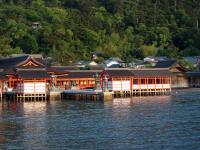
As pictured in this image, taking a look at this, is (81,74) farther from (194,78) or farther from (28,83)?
(194,78)

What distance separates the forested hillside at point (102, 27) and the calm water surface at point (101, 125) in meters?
33.8

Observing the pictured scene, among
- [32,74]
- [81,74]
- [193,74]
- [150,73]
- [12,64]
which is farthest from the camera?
[193,74]

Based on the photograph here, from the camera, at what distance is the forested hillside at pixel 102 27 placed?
93688mm

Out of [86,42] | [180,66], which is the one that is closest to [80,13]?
[86,42]

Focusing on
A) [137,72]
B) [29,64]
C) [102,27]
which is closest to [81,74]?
[137,72]

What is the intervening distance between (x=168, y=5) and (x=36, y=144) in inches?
3697

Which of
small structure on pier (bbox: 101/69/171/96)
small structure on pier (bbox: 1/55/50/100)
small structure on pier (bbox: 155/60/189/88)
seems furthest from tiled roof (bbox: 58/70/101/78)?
small structure on pier (bbox: 155/60/189/88)

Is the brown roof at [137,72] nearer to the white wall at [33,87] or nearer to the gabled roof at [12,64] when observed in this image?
the gabled roof at [12,64]

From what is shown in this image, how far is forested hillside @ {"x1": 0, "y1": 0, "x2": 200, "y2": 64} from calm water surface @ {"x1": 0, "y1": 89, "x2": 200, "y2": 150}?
111 ft

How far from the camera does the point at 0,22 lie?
3812 inches

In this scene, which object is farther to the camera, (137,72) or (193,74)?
(193,74)

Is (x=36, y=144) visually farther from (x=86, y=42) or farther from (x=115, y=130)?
(x=86, y=42)

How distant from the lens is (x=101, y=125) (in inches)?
1457

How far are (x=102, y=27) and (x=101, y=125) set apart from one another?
72.7 metres
